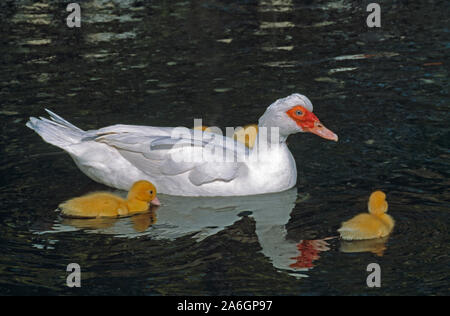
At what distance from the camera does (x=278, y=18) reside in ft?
47.3

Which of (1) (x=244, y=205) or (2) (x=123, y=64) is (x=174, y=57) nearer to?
(2) (x=123, y=64)

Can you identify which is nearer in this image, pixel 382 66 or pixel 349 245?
pixel 349 245

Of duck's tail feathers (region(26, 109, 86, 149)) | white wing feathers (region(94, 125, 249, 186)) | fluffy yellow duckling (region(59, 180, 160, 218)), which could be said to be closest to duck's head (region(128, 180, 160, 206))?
fluffy yellow duckling (region(59, 180, 160, 218))

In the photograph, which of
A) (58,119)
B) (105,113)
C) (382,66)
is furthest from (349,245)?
(382,66)

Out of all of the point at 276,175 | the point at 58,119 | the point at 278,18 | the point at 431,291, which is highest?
the point at 278,18

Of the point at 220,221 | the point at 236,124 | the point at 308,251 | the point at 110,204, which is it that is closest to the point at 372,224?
the point at 308,251

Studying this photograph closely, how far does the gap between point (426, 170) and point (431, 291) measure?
8.41 ft

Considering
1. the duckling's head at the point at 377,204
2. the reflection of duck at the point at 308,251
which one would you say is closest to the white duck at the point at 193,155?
the duckling's head at the point at 377,204

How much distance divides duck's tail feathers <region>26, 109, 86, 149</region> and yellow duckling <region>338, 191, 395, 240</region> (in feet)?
10.4

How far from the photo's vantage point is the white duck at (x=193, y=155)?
848cm

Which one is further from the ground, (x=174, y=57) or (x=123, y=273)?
(x=174, y=57)

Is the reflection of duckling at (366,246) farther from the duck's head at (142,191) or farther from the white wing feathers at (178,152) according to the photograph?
the duck's head at (142,191)

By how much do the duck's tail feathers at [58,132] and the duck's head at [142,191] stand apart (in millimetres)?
1096

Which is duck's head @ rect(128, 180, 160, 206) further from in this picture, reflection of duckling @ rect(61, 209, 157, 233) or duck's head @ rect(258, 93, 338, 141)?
duck's head @ rect(258, 93, 338, 141)
